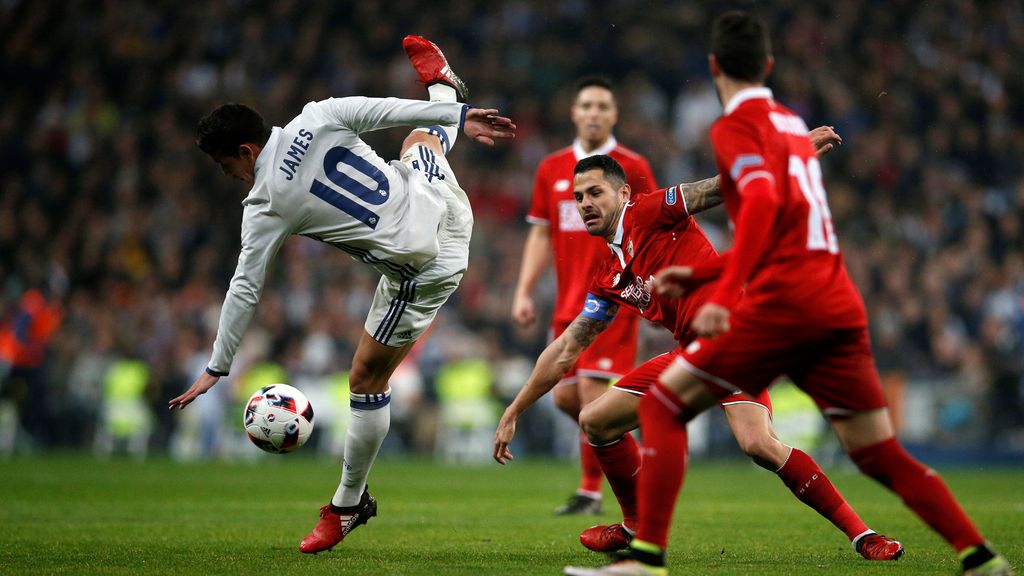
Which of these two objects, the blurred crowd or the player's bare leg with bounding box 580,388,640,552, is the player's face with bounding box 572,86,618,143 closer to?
the player's bare leg with bounding box 580,388,640,552

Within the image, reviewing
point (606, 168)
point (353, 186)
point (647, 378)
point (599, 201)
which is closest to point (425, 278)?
point (353, 186)

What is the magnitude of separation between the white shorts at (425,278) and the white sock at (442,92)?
0.31m

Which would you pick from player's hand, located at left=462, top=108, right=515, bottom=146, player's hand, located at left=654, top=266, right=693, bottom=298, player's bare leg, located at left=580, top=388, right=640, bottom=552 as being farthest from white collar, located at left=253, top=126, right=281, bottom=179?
player's hand, located at left=654, top=266, right=693, bottom=298

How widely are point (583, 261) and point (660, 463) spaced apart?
4.41 m

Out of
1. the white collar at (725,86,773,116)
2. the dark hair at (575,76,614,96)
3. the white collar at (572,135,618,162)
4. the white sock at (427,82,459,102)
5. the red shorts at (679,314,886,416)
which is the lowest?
the red shorts at (679,314,886,416)

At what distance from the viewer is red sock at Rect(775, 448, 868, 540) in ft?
20.6

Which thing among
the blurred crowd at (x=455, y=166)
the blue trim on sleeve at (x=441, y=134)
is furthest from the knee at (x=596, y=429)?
Result: the blurred crowd at (x=455, y=166)

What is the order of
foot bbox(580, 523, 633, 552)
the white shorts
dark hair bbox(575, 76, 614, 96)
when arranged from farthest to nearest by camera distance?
dark hair bbox(575, 76, 614, 96), the white shorts, foot bbox(580, 523, 633, 552)

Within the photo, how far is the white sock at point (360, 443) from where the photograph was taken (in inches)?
262

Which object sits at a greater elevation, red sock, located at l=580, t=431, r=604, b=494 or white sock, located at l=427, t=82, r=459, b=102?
white sock, located at l=427, t=82, r=459, b=102

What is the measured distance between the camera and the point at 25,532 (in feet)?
24.8

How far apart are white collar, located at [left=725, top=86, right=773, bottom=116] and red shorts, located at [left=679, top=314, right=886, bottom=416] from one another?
0.81 m

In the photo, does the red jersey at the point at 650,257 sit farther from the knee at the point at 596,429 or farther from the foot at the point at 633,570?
the foot at the point at 633,570

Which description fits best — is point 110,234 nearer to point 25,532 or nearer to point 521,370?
point 521,370
